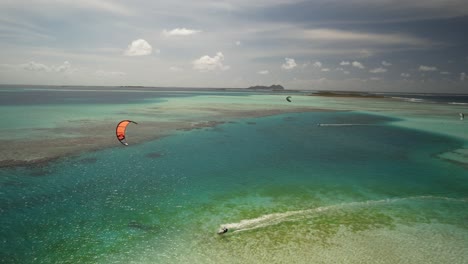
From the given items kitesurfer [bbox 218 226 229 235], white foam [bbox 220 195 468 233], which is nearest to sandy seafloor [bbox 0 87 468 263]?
white foam [bbox 220 195 468 233]

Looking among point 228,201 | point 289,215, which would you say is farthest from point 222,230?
point 289,215

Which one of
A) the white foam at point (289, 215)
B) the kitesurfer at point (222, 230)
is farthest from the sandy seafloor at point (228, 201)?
the kitesurfer at point (222, 230)

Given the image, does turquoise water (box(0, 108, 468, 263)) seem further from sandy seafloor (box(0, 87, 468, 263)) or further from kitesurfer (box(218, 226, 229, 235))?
kitesurfer (box(218, 226, 229, 235))

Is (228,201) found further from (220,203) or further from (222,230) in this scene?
(222,230)

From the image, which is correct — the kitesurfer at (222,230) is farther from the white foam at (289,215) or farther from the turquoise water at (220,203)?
the turquoise water at (220,203)

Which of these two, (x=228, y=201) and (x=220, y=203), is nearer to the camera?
(x=220, y=203)

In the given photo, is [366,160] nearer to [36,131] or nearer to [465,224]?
[465,224]

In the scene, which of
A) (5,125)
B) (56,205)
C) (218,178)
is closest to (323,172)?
(218,178)
